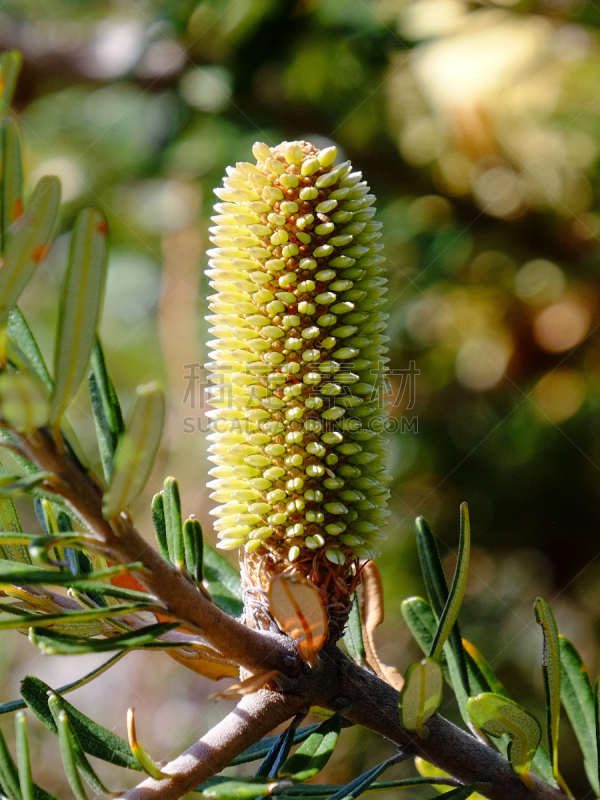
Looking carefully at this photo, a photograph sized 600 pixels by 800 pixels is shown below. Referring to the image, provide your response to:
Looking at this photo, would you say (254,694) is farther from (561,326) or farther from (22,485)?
(561,326)

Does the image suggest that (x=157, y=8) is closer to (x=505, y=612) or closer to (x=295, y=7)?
(x=295, y=7)

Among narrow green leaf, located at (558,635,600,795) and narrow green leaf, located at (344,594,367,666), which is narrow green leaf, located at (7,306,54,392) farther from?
narrow green leaf, located at (558,635,600,795)

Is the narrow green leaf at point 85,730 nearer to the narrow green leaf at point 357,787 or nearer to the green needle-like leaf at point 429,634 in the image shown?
the narrow green leaf at point 357,787

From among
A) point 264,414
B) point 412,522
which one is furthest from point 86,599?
point 412,522

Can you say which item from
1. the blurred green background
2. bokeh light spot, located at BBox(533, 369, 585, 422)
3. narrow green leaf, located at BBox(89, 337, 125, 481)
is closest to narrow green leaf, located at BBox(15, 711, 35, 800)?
narrow green leaf, located at BBox(89, 337, 125, 481)

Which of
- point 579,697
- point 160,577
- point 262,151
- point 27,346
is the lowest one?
point 579,697

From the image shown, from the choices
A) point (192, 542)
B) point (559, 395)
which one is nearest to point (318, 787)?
point (192, 542)
